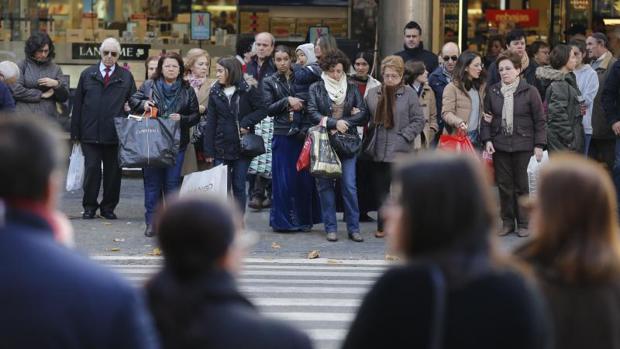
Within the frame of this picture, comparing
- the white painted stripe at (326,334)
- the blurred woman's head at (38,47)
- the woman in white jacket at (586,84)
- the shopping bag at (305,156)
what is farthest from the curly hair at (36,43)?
the white painted stripe at (326,334)

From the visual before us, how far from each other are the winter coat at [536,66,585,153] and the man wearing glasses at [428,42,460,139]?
109 centimetres

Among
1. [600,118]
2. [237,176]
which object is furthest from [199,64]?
[600,118]

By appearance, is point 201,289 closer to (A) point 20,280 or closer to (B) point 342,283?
(A) point 20,280

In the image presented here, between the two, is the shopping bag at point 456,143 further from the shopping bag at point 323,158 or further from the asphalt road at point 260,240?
the shopping bag at point 323,158

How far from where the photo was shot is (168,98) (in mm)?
13672

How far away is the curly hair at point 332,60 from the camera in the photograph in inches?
527

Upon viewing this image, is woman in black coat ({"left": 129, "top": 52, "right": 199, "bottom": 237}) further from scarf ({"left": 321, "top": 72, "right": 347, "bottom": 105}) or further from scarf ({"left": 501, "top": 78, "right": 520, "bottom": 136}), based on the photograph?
scarf ({"left": 501, "top": 78, "right": 520, "bottom": 136})

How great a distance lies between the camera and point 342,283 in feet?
36.5

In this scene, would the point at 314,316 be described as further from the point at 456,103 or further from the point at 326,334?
the point at 456,103

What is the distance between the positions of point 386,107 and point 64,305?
10180mm

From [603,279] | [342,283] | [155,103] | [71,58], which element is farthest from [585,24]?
[603,279]

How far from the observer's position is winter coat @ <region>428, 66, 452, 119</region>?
15047 mm

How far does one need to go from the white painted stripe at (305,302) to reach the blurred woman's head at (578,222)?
5875 mm

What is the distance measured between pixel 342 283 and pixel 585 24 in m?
13.0
